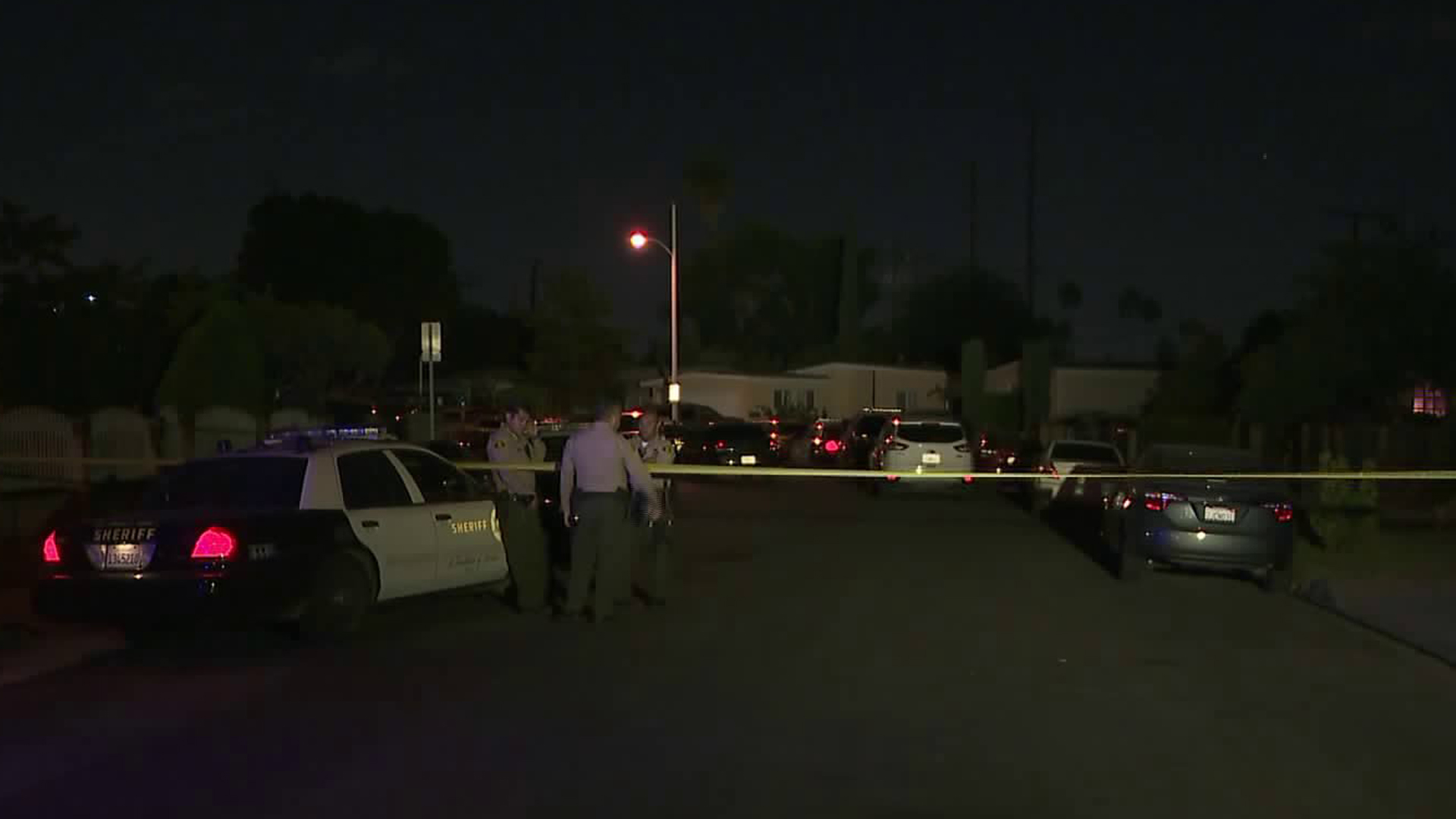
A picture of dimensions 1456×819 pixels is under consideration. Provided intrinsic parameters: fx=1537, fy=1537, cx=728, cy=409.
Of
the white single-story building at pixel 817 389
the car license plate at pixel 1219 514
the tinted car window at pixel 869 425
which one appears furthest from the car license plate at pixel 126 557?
the white single-story building at pixel 817 389

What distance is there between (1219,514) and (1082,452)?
1111 cm

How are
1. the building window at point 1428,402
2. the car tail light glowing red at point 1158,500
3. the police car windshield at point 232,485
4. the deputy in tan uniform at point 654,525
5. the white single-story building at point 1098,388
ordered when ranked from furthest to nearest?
the white single-story building at point 1098,388, the building window at point 1428,402, the car tail light glowing red at point 1158,500, the deputy in tan uniform at point 654,525, the police car windshield at point 232,485

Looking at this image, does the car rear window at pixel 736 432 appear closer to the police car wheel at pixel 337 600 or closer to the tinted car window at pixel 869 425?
the tinted car window at pixel 869 425

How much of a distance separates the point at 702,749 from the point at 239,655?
4.67 metres

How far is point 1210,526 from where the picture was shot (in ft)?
52.1

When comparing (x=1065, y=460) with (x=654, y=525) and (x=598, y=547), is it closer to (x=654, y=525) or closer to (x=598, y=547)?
(x=654, y=525)

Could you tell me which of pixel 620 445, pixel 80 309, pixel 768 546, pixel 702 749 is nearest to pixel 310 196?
pixel 80 309

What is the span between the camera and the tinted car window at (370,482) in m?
11.9

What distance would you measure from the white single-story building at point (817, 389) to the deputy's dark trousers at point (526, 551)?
48934 mm

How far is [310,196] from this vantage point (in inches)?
2758

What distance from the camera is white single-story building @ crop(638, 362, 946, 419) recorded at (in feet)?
210

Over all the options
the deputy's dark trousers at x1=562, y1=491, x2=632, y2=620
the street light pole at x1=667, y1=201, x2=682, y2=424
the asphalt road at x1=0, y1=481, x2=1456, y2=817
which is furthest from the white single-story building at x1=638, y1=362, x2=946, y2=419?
the deputy's dark trousers at x1=562, y1=491, x2=632, y2=620

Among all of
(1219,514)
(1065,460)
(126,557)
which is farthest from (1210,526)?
(1065,460)

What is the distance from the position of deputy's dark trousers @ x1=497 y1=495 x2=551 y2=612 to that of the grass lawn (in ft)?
27.2
